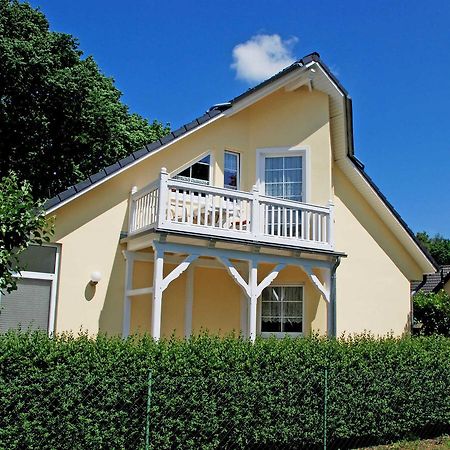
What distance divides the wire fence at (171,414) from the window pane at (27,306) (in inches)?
161

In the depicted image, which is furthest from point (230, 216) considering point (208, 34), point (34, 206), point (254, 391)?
point (34, 206)

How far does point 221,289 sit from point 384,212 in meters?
Answer: 5.31

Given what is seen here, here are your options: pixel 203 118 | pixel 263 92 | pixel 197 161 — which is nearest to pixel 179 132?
pixel 203 118

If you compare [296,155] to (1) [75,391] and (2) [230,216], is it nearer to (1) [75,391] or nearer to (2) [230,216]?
(2) [230,216]

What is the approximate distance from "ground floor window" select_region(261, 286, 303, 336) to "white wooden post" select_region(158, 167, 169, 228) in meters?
4.48

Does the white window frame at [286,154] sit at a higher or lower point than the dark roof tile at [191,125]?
lower

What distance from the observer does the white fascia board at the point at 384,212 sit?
1564cm

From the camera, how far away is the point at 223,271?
13969mm

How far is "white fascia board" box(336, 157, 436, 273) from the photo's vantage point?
1564 centimetres

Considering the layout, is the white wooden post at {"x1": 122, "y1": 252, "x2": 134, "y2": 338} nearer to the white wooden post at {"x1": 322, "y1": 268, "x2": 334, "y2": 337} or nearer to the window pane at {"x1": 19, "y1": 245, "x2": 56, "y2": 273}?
the window pane at {"x1": 19, "y1": 245, "x2": 56, "y2": 273}

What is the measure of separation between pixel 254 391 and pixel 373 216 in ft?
28.9

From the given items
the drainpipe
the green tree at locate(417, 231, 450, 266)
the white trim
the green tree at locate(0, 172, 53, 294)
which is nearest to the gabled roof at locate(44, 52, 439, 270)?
the white trim

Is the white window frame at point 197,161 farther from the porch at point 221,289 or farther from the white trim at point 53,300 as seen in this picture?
the white trim at point 53,300

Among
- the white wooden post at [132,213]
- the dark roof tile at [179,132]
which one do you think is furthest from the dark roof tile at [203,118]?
the white wooden post at [132,213]
